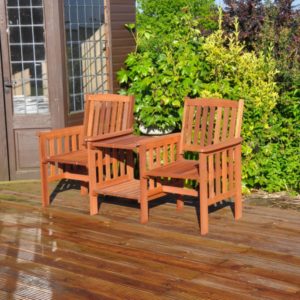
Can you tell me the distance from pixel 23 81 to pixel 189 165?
7.46ft

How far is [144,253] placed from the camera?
13.3 feet

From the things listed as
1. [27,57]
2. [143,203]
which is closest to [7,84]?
[27,57]

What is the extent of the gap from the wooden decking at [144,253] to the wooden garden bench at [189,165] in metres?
0.20

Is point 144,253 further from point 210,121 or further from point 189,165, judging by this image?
point 210,121

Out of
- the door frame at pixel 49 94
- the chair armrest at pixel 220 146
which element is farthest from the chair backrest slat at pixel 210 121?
the door frame at pixel 49 94

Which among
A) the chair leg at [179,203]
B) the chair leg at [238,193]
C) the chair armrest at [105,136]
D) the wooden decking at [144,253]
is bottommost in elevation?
the wooden decking at [144,253]

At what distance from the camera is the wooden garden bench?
14.5 ft

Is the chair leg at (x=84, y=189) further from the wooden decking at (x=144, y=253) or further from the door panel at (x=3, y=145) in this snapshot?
the door panel at (x=3, y=145)

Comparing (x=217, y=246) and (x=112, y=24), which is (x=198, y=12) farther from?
(x=217, y=246)

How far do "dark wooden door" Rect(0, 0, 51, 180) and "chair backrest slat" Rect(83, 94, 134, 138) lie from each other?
3.29 ft

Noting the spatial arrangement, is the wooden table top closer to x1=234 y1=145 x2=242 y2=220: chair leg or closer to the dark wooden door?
x1=234 y1=145 x2=242 y2=220: chair leg

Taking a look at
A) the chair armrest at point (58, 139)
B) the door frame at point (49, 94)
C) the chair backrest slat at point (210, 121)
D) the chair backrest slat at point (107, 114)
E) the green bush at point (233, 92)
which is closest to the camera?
the chair backrest slat at point (210, 121)

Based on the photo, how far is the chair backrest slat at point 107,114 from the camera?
17.6 feet

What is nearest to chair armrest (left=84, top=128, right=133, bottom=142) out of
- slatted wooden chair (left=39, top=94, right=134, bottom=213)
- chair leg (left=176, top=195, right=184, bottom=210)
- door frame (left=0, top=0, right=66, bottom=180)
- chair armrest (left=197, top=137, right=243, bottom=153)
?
slatted wooden chair (left=39, top=94, right=134, bottom=213)
